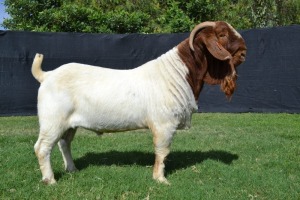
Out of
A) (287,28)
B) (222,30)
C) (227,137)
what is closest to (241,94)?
(287,28)

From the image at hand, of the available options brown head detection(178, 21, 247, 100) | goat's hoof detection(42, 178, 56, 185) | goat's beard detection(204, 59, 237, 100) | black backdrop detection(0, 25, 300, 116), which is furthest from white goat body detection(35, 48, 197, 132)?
black backdrop detection(0, 25, 300, 116)

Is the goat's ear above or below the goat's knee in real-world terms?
above

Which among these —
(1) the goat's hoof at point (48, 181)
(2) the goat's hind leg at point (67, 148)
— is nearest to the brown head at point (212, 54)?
(2) the goat's hind leg at point (67, 148)

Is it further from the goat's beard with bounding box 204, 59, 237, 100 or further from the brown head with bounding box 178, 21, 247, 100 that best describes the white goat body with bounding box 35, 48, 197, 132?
the goat's beard with bounding box 204, 59, 237, 100

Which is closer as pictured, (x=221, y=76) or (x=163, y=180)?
(x=163, y=180)

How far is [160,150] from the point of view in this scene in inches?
185

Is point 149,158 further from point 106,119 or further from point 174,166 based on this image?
point 106,119

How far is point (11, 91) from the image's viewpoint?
34.5 ft

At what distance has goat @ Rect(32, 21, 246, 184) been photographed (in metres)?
4.55

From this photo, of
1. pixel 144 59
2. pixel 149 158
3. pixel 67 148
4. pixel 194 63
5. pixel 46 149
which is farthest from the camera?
pixel 144 59

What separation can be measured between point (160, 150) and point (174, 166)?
865mm

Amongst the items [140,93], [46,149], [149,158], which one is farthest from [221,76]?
[46,149]

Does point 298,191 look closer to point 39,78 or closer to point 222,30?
point 222,30

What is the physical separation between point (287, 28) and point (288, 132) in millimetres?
3847
